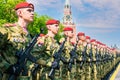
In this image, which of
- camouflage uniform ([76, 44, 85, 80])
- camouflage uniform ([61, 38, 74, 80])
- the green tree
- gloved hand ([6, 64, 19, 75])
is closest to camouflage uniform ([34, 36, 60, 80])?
camouflage uniform ([61, 38, 74, 80])

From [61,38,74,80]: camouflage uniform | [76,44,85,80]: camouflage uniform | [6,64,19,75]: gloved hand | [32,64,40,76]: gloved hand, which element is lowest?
[76,44,85,80]: camouflage uniform

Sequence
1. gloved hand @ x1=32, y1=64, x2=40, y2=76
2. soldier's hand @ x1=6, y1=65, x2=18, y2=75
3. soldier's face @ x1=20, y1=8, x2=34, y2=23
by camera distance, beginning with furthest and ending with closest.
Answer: soldier's face @ x1=20, y1=8, x2=34, y2=23 < gloved hand @ x1=32, y1=64, x2=40, y2=76 < soldier's hand @ x1=6, y1=65, x2=18, y2=75

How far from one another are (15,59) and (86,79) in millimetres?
7441

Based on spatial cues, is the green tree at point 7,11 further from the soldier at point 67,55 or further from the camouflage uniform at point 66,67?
the camouflage uniform at point 66,67

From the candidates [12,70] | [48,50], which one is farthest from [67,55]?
[12,70]

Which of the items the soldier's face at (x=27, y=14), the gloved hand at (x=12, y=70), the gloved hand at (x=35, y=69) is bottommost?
the gloved hand at (x=35, y=69)

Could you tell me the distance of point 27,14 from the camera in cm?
605

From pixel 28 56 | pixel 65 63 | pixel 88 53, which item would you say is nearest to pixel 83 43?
pixel 88 53

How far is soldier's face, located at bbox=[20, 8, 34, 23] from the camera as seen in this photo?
6.01m

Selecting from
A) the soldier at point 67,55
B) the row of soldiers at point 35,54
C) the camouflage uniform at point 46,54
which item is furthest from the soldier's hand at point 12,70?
the soldier at point 67,55

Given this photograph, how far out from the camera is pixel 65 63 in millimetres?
7957

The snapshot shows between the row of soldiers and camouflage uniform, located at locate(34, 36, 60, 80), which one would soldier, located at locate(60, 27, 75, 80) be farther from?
camouflage uniform, located at locate(34, 36, 60, 80)

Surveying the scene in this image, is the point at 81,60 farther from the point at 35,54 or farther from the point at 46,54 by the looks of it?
the point at 35,54

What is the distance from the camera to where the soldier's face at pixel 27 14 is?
6.01 m
